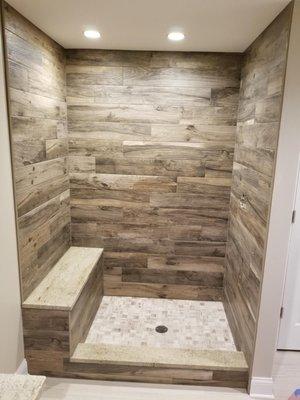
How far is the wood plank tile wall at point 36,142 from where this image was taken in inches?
80.0

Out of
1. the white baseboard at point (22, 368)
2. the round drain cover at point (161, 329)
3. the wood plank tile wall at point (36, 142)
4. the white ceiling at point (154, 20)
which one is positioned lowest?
the round drain cover at point (161, 329)

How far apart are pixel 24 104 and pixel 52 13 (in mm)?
606

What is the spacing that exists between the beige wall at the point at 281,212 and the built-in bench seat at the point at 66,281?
1359mm

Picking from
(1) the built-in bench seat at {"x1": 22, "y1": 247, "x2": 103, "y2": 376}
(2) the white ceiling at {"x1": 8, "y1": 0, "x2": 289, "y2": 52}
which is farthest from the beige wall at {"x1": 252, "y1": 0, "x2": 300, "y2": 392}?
(1) the built-in bench seat at {"x1": 22, "y1": 247, "x2": 103, "y2": 376}

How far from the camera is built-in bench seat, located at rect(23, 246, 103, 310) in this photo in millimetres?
2244

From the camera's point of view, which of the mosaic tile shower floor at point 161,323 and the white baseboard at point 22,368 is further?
the mosaic tile shower floor at point 161,323

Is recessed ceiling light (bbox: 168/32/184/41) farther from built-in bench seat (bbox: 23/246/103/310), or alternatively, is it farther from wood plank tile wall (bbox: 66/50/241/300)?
built-in bench seat (bbox: 23/246/103/310)

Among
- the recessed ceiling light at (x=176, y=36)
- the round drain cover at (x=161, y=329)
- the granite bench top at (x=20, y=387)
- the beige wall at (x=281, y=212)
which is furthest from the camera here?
the round drain cover at (x=161, y=329)

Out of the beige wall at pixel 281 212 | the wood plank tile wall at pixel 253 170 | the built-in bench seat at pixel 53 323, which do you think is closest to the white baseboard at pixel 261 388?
the beige wall at pixel 281 212

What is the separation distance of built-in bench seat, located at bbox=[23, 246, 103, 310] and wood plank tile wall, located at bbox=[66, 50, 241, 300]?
0.22m

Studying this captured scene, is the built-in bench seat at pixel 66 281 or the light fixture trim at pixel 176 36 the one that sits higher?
the light fixture trim at pixel 176 36

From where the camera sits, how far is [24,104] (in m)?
2.14

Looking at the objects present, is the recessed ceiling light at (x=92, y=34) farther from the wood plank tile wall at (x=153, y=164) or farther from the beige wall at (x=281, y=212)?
the beige wall at (x=281, y=212)

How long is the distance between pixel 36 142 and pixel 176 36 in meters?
1.34
